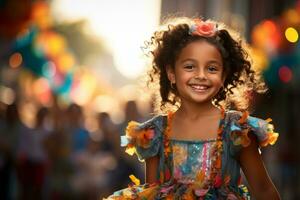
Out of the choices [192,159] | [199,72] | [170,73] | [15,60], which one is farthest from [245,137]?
[15,60]

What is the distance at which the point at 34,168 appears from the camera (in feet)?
44.3

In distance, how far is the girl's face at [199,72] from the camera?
6.11 m

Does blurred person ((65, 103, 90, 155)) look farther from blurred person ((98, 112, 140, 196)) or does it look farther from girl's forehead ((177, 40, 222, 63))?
girl's forehead ((177, 40, 222, 63))

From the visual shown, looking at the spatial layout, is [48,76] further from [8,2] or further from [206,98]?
[206,98]

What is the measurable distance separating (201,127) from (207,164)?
221 millimetres

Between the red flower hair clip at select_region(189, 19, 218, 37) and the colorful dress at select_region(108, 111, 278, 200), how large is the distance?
1.51 feet

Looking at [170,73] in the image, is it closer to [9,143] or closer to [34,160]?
[9,143]

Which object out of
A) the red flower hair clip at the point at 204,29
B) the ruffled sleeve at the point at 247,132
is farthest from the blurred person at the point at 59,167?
the ruffled sleeve at the point at 247,132

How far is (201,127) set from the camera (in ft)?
20.2

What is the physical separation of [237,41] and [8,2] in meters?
10.3

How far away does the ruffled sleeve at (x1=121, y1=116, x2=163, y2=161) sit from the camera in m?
6.29

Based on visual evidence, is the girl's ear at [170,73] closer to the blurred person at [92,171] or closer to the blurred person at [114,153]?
Answer: the blurred person at [114,153]

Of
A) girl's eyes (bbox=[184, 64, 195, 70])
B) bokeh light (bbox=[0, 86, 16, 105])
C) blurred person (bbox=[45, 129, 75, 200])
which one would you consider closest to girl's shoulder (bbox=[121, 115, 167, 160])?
girl's eyes (bbox=[184, 64, 195, 70])

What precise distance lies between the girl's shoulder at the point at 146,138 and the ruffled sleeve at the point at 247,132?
0.45m
